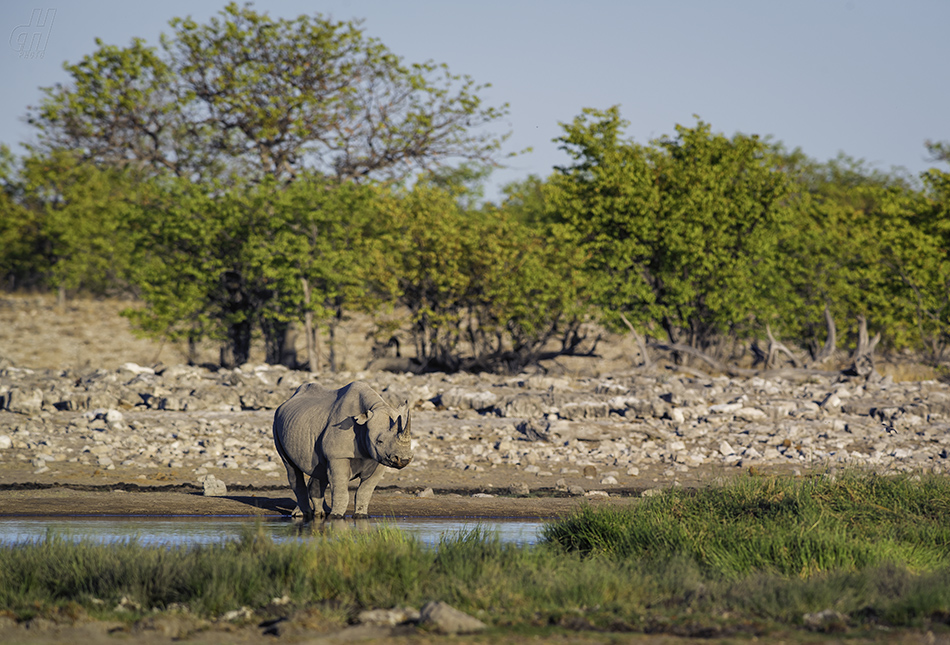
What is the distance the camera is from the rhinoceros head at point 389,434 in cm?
916

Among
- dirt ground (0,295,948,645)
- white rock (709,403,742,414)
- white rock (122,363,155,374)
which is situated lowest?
dirt ground (0,295,948,645)

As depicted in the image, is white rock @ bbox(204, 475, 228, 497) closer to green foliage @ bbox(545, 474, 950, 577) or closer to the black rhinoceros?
the black rhinoceros

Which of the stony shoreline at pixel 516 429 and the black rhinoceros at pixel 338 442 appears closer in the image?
the black rhinoceros at pixel 338 442

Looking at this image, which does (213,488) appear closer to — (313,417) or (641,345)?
(313,417)

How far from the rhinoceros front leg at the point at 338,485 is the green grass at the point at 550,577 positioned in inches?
67.1

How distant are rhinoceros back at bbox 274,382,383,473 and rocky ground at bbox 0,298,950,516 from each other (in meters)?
1.28

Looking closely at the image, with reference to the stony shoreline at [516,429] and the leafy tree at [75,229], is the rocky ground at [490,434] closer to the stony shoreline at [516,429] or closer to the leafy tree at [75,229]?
the stony shoreline at [516,429]

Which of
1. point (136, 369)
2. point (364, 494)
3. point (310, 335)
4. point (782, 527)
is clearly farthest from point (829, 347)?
point (364, 494)

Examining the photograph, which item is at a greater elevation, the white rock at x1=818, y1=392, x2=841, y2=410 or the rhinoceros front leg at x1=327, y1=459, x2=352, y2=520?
the white rock at x1=818, y1=392, x2=841, y2=410

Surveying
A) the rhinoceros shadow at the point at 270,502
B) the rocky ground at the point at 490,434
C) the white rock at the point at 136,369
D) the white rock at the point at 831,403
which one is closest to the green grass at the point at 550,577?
the rhinoceros shadow at the point at 270,502

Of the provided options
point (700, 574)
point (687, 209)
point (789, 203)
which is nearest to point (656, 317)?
point (687, 209)

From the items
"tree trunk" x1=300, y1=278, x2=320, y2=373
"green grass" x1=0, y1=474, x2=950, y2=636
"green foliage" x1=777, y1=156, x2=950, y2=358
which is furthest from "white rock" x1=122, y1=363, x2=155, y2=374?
"green foliage" x1=777, y1=156, x2=950, y2=358

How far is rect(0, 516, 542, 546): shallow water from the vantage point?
8.84m

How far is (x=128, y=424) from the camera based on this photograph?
1650 cm
